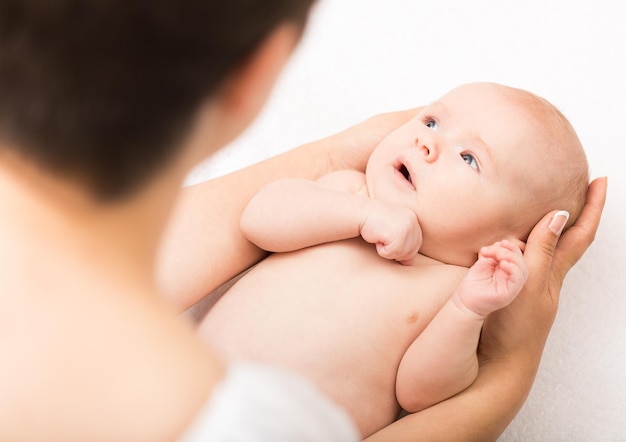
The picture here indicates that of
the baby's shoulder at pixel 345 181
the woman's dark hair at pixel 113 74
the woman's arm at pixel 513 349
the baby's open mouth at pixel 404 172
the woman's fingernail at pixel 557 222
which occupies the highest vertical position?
the woman's dark hair at pixel 113 74

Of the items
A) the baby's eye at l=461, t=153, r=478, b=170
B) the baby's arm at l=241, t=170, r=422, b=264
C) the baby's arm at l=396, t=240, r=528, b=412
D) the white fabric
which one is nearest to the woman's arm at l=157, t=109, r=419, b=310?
the baby's arm at l=241, t=170, r=422, b=264

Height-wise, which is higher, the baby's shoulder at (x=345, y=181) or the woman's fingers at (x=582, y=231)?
the baby's shoulder at (x=345, y=181)

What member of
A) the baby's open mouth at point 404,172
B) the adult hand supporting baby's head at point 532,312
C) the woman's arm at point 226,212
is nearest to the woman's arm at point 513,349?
the adult hand supporting baby's head at point 532,312

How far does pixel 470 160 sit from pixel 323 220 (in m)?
0.27

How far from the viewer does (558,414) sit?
152 cm

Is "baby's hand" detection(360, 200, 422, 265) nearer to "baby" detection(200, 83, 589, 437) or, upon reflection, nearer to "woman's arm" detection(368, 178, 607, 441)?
"baby" detection(200, 83, 589, 437)

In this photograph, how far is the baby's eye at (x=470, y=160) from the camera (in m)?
1.40

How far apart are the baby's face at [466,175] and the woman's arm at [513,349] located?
81mm

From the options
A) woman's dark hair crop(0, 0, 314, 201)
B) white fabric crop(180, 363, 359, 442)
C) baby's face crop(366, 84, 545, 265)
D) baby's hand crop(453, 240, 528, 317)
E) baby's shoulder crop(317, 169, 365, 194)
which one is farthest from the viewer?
baby's shoulder crop(317, 169, 365, 194)

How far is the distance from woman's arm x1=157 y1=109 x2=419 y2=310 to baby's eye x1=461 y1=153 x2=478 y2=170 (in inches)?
8.3

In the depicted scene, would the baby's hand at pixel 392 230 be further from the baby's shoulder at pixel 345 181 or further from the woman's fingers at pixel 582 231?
the woman's fingers at pixel 582 231

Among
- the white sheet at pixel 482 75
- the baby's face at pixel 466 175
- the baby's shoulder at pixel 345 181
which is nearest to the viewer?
the baby's face at pixel 466 175

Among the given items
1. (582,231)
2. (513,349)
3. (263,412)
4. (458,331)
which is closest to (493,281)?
(458,331)

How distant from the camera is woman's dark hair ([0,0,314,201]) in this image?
595 millimetres
